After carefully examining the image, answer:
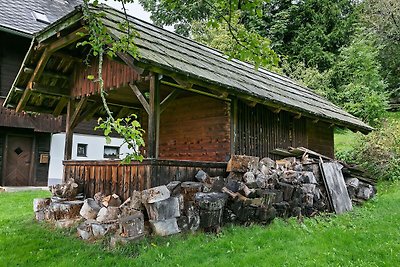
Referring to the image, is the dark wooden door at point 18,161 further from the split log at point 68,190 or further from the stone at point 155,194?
the stone at point 155,194

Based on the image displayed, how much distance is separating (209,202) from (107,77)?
331cm

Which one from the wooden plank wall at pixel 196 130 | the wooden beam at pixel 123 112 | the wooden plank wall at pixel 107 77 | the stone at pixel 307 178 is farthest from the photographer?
the wooden beam at pixel 123 112

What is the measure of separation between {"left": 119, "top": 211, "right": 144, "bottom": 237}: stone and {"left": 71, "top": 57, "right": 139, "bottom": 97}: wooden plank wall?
2.51 metres

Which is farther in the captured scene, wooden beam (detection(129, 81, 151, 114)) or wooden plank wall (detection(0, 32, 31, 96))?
wooden plank wall (detection(0, 32, 31, 96))

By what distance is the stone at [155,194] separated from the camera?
517 cm

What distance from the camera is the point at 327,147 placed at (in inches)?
459

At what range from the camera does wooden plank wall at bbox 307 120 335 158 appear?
10.7 metres

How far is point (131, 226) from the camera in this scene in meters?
5.01

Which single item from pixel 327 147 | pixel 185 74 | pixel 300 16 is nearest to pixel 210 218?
pixel 185 74

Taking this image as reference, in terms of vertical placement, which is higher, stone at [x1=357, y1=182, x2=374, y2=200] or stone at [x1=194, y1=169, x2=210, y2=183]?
stone at [x1=194, y1=169, x2=210, y2=183]

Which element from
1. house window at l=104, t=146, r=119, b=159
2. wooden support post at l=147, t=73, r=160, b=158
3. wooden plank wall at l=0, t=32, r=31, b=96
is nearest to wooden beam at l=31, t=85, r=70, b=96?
wooden support post at l=147, t=73, r=160, b=158

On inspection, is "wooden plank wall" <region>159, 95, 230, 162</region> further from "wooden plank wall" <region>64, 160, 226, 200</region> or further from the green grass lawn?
the green grass lawn

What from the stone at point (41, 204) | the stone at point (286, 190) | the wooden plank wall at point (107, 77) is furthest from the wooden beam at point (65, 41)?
the stone at point (286, 190)

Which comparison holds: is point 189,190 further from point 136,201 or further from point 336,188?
point 336,188
